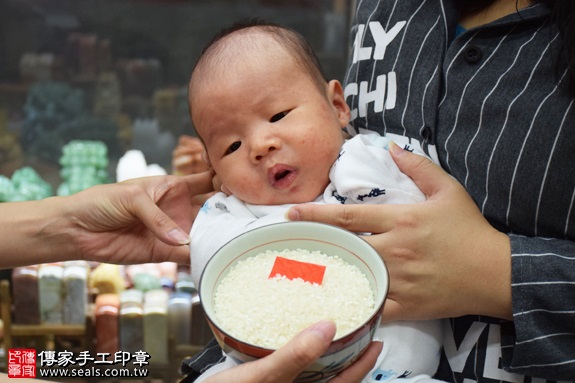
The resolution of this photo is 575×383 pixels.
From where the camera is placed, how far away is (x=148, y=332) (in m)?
2.15

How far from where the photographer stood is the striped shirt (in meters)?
1.01

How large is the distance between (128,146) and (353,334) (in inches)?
75.7

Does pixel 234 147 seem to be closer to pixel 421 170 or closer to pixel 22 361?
pixel 421 170

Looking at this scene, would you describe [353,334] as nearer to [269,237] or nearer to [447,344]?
[269,237]

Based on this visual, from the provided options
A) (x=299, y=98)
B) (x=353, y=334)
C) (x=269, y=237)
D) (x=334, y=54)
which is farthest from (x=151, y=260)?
(x=334, y=54)

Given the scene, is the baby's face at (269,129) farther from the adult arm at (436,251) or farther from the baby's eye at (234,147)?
the adult arm at (436,251)

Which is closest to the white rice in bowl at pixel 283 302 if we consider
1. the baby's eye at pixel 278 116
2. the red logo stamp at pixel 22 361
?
the baby's eye at pixel 278 116

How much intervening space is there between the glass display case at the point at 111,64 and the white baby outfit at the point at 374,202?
50.9 inches

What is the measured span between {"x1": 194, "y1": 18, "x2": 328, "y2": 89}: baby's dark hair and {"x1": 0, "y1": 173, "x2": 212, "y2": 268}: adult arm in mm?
345

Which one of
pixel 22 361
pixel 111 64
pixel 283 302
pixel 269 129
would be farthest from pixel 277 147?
pixel 111 64

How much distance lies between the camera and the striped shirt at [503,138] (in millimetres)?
1013

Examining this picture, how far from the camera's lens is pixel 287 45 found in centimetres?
132

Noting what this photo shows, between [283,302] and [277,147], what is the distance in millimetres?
444

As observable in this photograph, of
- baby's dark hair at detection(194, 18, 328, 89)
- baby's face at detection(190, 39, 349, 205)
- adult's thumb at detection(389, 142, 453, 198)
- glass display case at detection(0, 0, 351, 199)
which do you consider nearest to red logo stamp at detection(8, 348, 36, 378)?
glass display case at detection(0, 0, 351, 199)
